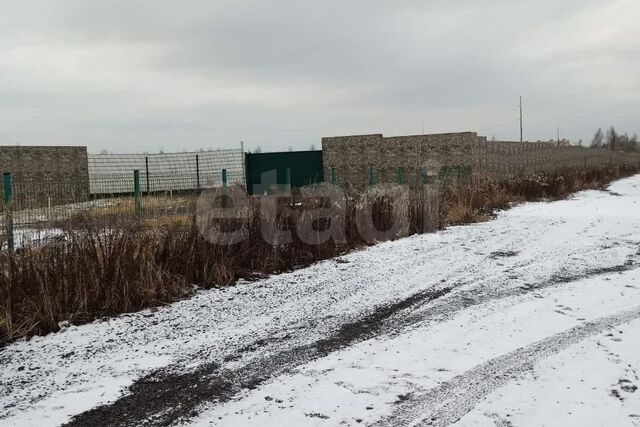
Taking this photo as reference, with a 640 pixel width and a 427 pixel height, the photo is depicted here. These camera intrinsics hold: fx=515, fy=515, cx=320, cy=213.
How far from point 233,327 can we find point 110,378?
1291 millimetres

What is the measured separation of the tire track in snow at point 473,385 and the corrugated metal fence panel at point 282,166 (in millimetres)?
21699

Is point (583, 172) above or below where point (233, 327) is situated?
above

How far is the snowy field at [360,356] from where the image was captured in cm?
311

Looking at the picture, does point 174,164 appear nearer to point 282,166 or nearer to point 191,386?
point 282,166

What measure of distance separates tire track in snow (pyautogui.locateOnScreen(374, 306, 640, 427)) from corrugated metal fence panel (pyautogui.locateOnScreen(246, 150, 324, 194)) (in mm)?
21699

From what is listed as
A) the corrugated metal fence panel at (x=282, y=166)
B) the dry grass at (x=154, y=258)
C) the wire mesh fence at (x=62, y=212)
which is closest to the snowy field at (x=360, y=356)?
the dry grass at (x=154, y=258)

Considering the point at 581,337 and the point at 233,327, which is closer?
the point at 581,337

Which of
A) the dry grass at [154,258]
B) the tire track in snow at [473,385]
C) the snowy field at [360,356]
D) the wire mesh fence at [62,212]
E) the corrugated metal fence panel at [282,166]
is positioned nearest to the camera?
the tire track in snow at [473,385]

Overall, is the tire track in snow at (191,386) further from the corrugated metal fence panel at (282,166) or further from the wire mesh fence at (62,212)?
the corrugated metal fence panel at (282,166)

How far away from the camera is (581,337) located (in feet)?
13.8

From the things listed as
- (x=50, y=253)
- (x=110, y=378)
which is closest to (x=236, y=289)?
(x=50, y=253)

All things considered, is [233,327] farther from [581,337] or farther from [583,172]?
[583,172]

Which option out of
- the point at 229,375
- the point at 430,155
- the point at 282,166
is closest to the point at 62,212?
the point at 229,375

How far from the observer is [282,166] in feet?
92.7
